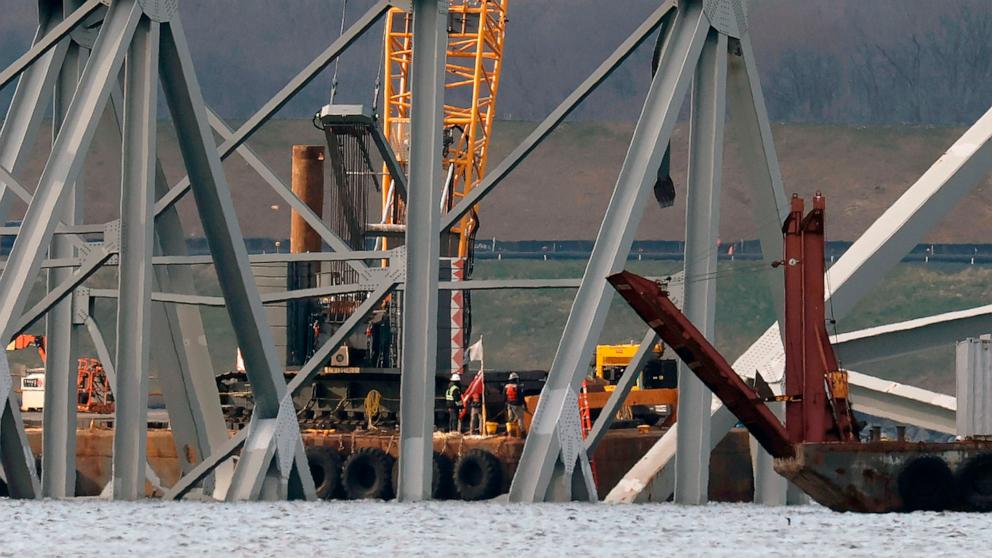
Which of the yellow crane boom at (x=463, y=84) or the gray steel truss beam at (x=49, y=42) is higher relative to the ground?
the yellow crane boom at (x=463, y=84)

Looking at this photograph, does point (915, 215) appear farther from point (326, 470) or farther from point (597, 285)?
point (326, 470)

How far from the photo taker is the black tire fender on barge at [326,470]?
61.7 metres

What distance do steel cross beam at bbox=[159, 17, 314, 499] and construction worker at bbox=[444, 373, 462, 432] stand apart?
27105mm

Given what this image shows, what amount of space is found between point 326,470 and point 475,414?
494 cm

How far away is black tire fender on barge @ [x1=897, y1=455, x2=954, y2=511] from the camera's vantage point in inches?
1463

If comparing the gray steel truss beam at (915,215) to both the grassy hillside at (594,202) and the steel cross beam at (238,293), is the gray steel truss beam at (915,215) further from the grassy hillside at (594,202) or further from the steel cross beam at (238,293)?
the grassy hillside at (594,202)

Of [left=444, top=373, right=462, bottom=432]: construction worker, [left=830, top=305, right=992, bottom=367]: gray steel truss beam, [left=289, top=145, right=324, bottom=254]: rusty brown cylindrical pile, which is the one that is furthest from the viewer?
[left=289, top=145, right=324, bottom=254]: rusty brown cylindrical pile

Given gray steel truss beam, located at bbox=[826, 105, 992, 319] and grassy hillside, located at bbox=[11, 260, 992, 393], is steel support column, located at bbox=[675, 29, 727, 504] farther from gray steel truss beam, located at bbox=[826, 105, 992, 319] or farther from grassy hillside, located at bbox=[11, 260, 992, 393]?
grassy hillside, located at bbox=[11, 260, 992, 393]

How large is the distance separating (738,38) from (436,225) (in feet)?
21.1

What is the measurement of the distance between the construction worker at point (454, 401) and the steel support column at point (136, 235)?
2990 centimetres

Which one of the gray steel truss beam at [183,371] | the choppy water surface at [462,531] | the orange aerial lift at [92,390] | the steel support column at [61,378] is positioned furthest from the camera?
the orange aerial lift at [92,390]

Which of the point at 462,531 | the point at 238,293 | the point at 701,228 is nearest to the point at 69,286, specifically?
the point at 238,293

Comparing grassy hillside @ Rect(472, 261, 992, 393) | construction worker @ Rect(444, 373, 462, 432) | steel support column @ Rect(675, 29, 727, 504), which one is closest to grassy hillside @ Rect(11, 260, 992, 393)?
grassy hillside @ Rect(472, 261, 992, 393)

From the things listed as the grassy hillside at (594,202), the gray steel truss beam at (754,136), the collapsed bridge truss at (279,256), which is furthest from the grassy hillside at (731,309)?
the collapsed bridge truss at (279,256)
